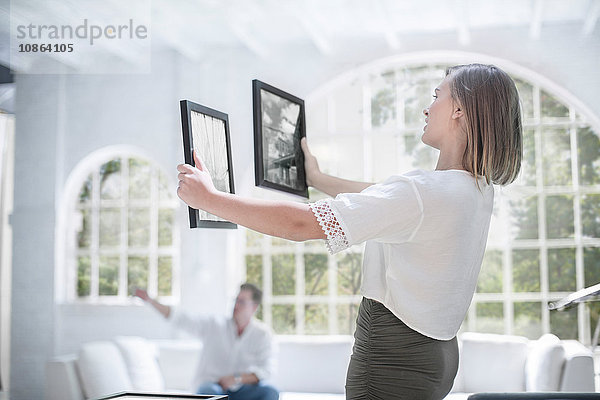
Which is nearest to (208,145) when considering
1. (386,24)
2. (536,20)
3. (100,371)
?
(100,371)

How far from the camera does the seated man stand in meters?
5.03

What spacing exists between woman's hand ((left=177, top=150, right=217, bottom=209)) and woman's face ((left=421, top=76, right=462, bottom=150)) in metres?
0.51

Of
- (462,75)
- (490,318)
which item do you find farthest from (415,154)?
(462,75)

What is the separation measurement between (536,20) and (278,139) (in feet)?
14.0

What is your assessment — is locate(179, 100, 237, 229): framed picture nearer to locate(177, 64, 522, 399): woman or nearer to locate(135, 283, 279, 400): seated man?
locate(177, 64, 522, 399): woman

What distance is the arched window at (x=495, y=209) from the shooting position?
6.15 metres

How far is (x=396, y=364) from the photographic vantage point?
155 cm

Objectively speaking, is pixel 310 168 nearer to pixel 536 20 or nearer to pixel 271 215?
pixel 271 215

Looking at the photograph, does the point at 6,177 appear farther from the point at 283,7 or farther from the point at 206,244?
the point at 283,7

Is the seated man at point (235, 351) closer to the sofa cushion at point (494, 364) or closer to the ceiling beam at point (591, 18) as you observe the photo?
the sofa cushion at point (494, 364)

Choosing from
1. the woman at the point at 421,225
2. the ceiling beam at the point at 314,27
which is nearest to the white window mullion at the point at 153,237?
the ceiling beam at the point at 314,27

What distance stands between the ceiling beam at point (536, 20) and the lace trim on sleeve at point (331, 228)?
4422 mm

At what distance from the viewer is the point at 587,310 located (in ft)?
19.8

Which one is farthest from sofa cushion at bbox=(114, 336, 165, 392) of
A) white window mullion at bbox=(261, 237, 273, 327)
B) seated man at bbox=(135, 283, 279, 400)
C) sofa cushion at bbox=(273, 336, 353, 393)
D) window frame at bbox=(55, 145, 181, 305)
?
white window mullion at bbox=(261, 237, 273, 327)
